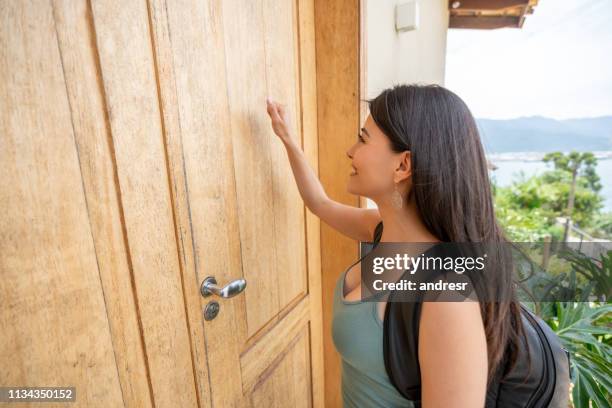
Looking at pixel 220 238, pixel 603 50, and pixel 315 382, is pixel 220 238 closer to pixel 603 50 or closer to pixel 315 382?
pixel 315 382

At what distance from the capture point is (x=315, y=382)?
135cm

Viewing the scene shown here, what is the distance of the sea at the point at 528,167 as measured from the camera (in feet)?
20.2

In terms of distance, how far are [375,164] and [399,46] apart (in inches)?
50.8

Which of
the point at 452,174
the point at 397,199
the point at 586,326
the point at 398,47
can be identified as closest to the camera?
the point at 452,174

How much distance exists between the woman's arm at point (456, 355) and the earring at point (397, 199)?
0.28 m

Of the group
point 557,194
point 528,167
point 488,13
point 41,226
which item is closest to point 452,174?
point 41,226

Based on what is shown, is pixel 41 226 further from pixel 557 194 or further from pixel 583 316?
pixel 557 194

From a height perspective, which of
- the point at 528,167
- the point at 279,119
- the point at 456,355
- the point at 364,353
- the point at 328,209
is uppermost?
the point at 279,119

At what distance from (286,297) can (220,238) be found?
457mm

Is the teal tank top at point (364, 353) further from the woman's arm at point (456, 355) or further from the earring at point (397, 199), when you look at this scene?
the earring at point (397, 199)

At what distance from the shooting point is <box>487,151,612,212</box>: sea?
242 inches

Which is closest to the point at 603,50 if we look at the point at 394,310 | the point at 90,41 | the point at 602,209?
the point at 602,209

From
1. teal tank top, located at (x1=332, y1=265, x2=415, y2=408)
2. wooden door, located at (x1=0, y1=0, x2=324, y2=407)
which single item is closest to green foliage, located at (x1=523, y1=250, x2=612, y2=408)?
teal tank top, located at (x1=332, y1=265, x2=415, y2=408)

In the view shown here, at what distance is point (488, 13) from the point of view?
348 centimetres
